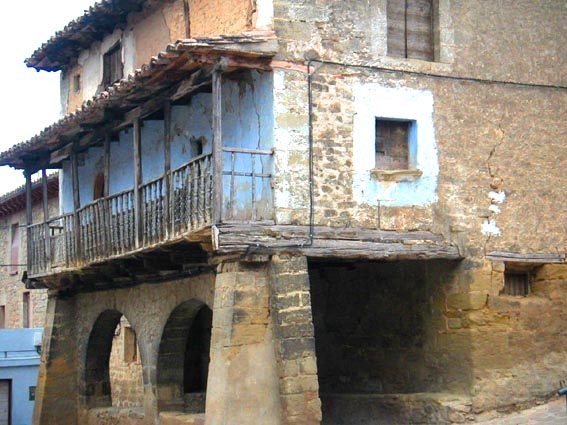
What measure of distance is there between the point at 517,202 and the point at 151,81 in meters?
5.71

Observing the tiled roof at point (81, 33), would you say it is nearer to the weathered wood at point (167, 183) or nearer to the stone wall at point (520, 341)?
the weathered wood at point (167, 183)

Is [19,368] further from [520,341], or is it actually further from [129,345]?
[520,341]

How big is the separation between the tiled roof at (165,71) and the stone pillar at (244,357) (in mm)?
2756

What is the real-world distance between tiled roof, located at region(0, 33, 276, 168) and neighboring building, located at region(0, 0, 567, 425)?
4cm

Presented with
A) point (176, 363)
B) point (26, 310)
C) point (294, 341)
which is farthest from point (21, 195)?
point (294, 341)

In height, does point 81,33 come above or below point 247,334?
above

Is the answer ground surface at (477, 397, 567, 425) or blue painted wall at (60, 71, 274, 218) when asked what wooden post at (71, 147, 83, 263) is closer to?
blue painted wall at (60, 71, 274, 218)

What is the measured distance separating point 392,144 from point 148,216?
3803mm

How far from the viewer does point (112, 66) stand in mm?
20234

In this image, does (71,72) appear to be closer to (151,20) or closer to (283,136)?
(151,20)

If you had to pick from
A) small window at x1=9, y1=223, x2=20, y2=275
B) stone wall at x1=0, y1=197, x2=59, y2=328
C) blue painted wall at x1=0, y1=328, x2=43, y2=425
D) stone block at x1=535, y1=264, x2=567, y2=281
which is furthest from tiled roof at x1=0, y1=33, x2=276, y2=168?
small window at x1=9, y1=223, x2=20, y2=275

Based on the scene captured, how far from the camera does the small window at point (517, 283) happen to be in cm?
1609

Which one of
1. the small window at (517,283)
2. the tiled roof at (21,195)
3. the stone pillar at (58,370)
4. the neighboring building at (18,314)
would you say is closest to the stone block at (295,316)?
the small window at (517,283)

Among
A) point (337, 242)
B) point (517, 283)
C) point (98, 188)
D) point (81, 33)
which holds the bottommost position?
point (517, 283)
